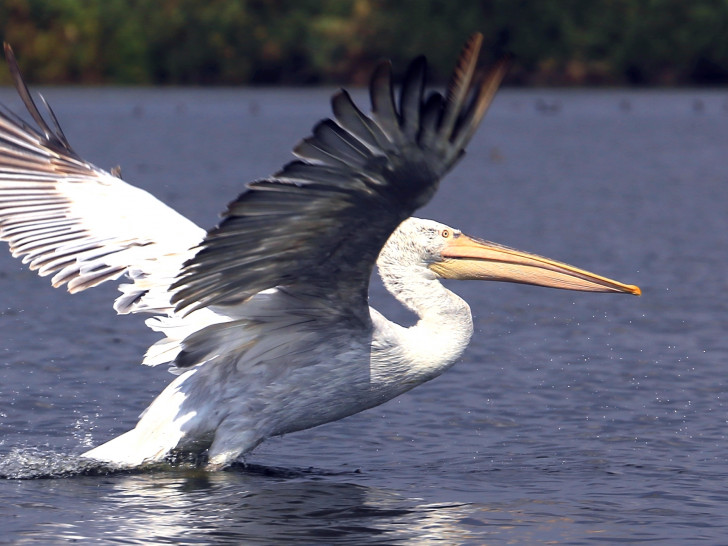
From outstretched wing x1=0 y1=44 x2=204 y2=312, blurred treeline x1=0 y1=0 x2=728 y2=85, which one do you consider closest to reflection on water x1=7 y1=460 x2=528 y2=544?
outstretched wing x1=0 y1=44 x2=204 y2=312

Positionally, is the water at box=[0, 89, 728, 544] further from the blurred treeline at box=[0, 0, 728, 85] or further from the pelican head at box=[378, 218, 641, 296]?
the blurred treeline at box=[0, 0, 728, 85]

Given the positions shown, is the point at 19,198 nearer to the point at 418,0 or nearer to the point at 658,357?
the point at 658,357

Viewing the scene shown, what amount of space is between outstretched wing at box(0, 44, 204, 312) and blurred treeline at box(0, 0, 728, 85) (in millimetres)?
60945

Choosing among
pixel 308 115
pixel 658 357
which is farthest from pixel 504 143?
pixel 658 357

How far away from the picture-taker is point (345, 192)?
580 centimetres

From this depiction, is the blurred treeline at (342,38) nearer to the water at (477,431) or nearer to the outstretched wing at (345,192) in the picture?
the water at (477,431)

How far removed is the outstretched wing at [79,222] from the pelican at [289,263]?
12 millimetres

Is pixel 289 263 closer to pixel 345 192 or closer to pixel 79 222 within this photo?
pixel 345 192

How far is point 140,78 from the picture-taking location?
72750 millimetres

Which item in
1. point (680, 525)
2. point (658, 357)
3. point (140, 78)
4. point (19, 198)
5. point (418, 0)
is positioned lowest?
point (680, 525)

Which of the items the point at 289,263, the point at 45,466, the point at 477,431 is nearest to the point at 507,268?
the point at 477,431

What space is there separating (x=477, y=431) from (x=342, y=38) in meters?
62.6

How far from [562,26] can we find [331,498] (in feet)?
224

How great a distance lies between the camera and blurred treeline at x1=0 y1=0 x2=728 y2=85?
68.9 metres
